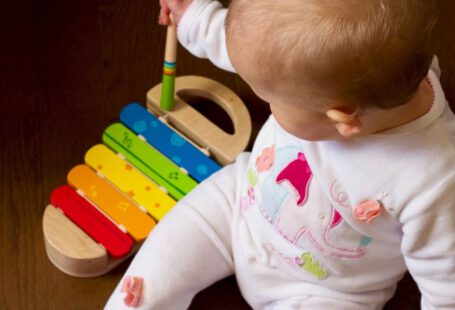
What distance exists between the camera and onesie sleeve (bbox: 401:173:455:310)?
0.69 meters

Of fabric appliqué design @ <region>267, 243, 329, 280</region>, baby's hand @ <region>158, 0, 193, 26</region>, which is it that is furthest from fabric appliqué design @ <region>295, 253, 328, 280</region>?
baby's hand @ <region>158, 0, 193, 26</region>

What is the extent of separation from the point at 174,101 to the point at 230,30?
539 mm

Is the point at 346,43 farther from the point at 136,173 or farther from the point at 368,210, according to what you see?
the point at 136,173

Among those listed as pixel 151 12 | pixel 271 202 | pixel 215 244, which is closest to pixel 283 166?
pixel 271 202

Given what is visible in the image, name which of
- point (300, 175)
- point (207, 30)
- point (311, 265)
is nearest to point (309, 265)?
point (311, 265)

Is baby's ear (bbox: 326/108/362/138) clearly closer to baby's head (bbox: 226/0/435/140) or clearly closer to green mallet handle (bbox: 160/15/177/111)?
baby's head (bbox: 226/0/435/140)

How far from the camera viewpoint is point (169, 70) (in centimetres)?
111

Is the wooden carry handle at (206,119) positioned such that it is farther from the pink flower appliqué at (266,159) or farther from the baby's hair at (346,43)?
the baby's hair at (346,43)

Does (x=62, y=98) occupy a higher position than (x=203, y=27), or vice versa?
(x=203, y=27)

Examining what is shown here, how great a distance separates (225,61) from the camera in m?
0.92

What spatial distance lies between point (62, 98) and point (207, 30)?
414 mm

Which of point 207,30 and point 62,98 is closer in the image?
point 207,30

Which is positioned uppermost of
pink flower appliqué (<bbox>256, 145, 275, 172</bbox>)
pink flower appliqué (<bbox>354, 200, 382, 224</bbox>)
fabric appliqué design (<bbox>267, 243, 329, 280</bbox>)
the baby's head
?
the baby's head

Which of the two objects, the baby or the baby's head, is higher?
the baby's head
